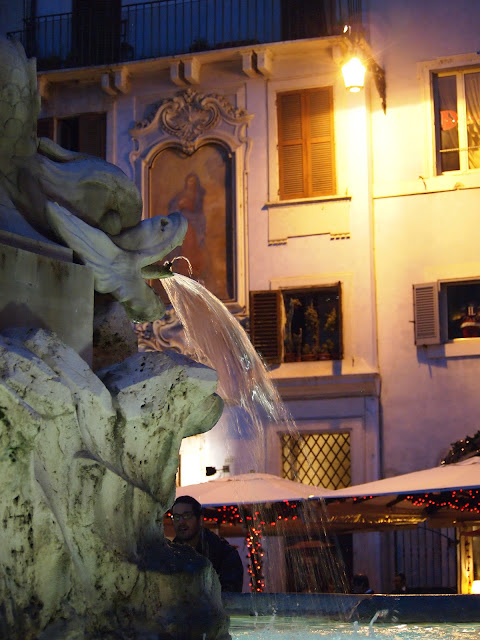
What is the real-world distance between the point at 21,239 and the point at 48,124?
53.4ft

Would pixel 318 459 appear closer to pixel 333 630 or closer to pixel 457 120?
pixel 457 120

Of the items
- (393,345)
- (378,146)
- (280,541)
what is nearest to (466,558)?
(280,541)

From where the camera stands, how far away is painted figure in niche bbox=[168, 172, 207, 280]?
18.6 m

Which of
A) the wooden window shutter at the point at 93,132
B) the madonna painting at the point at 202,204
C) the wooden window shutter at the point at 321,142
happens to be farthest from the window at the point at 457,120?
the wooden window shutter at the point at 93,132

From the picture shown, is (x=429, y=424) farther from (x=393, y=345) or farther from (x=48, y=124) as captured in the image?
(x=48, y=124)

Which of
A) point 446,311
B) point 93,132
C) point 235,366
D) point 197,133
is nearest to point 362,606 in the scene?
point 235,366

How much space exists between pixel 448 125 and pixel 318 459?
532 centimetres

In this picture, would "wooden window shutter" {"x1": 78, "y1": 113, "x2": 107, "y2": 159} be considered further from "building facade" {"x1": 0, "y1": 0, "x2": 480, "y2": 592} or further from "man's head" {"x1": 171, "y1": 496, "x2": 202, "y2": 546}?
"man's head" {"x1": 171, "y1": 496, "x2": 202, "y2": 546}

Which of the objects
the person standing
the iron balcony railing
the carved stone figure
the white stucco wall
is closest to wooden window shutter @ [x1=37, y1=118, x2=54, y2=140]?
the iron balcony railing

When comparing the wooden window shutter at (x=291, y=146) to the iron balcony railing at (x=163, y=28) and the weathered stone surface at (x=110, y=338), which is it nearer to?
the iron balcony railing at (x=163, y=28)

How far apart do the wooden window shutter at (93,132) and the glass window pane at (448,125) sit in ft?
17.6

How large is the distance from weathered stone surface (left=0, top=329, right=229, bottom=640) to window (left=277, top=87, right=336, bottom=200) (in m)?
14.6

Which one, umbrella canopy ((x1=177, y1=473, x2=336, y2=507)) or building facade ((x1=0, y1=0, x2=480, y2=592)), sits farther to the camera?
building facade ((x1=0, y1=0, x2=480, y2=592))

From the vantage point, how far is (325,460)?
17.4 m
